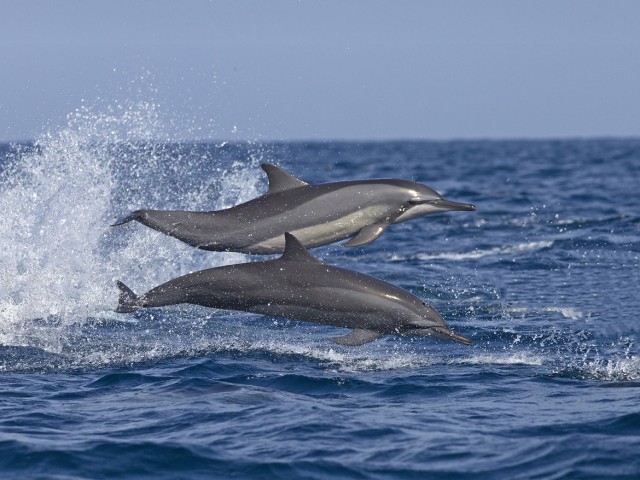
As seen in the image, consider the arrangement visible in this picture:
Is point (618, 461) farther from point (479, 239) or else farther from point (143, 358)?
point (479, 239)

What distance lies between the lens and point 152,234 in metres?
17.8

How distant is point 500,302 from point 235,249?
6274 millimetres

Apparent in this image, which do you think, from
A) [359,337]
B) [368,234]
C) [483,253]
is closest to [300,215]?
[368,234]

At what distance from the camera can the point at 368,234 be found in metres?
9.66

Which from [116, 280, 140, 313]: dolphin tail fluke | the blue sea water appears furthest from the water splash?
[116, 280, 140, 313]: dolphin tail fluke

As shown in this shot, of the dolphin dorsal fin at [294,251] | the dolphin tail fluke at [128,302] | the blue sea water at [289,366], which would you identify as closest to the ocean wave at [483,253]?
the blue sea water at [289,366]

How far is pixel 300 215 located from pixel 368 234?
2.09ft

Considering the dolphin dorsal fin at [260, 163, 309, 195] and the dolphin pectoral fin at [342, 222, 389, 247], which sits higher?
the dolphin dorsal fin at [260, 163, 309, 195]

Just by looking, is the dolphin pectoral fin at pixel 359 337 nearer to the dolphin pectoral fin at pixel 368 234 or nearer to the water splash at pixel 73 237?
the dolphin pectoral fin at pixel 368 234

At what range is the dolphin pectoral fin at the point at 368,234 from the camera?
9.52m

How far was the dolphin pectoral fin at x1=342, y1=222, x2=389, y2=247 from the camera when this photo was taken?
952 cm

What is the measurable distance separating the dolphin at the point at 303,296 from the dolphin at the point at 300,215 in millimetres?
239

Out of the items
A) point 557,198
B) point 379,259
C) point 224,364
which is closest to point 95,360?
point 224,364

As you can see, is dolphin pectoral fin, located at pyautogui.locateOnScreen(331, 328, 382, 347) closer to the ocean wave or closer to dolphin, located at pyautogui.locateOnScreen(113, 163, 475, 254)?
dolphin, located at pyautogui.locateOnScreen(113, 163, 475, 254)
